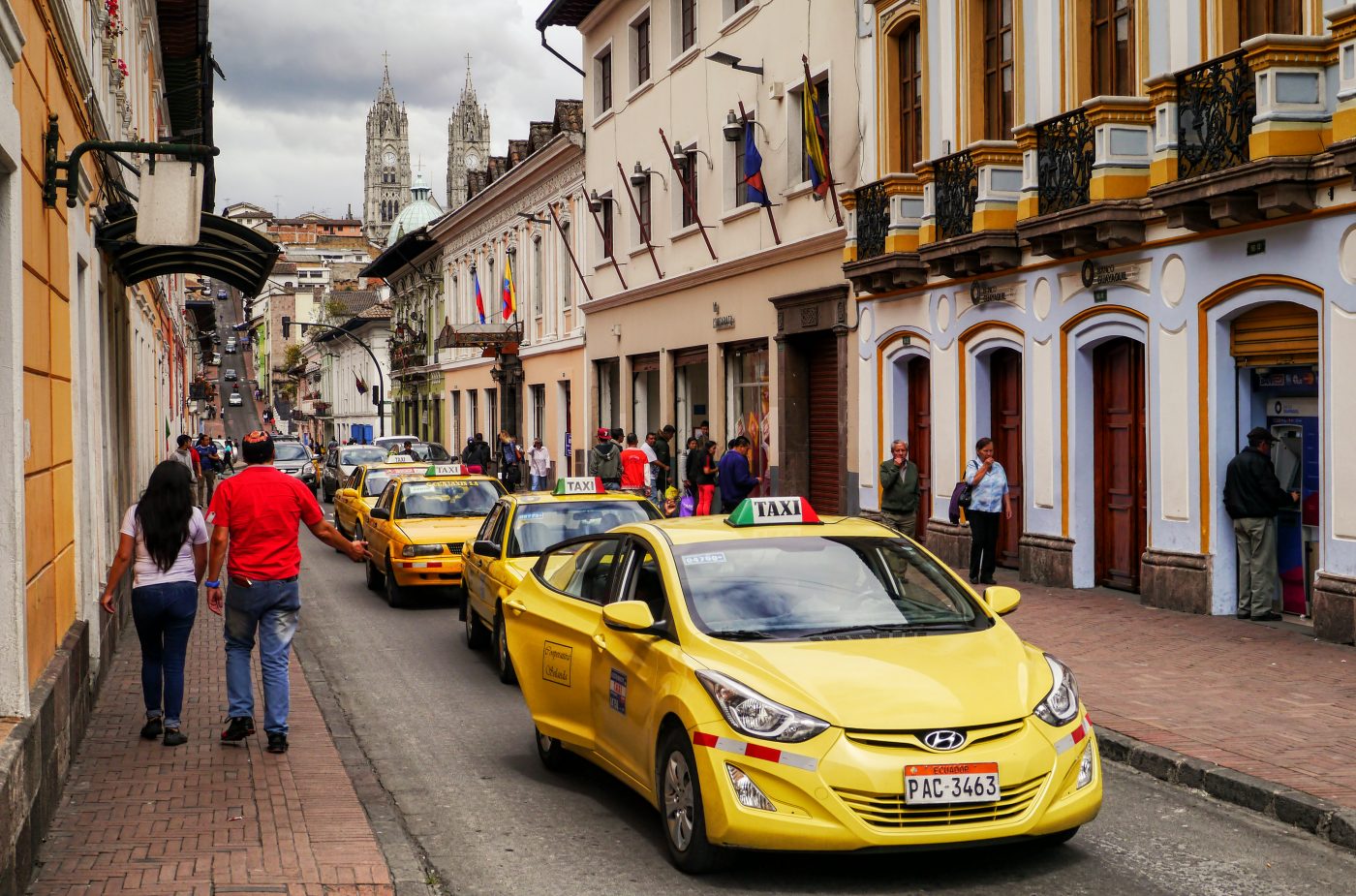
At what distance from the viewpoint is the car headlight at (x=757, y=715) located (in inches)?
233

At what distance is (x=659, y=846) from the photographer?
6.85m

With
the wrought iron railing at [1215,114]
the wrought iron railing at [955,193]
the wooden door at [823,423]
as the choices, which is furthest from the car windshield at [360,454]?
the wrought iron railing at [1215,114]

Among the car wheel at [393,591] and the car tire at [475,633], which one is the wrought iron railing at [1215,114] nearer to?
the car tire at [475,633]

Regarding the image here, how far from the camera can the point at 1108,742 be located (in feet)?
28.6

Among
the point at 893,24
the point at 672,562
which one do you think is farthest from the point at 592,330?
the point at 672,562

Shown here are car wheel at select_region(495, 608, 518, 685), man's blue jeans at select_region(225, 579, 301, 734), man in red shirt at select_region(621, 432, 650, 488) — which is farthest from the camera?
man in red shirt at select_region(621, 432, 650, 488)

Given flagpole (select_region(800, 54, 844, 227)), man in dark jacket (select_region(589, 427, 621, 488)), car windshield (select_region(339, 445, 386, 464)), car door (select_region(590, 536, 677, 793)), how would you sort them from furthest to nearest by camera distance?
car windshield (select_region(339, 445, 386, 464)) < man in dark jacket (select_region(589, 427, 621, 488)) < flagpole (select_region(800, 54, 844, 227)) < car door (select_region(590, 536, 677, 793))

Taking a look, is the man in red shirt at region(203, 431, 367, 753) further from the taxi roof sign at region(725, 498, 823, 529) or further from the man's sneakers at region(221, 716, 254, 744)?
the taxi roof sign at region(725, 498, 823, 529)

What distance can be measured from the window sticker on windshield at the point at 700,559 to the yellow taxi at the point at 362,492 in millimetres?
15239

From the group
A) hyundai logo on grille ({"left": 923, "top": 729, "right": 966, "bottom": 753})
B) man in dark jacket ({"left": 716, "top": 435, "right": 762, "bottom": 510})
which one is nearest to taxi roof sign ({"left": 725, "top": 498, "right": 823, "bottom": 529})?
hyundai logo on grille ({"left": 923, "top": 729, "right": 966, "bottom": 753})

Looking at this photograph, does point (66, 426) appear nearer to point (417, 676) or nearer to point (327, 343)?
point (417, 676)

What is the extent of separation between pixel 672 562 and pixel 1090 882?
2382mm

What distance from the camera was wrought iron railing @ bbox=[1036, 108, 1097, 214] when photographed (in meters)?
16.0

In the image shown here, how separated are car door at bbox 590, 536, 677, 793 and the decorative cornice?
15697mm
